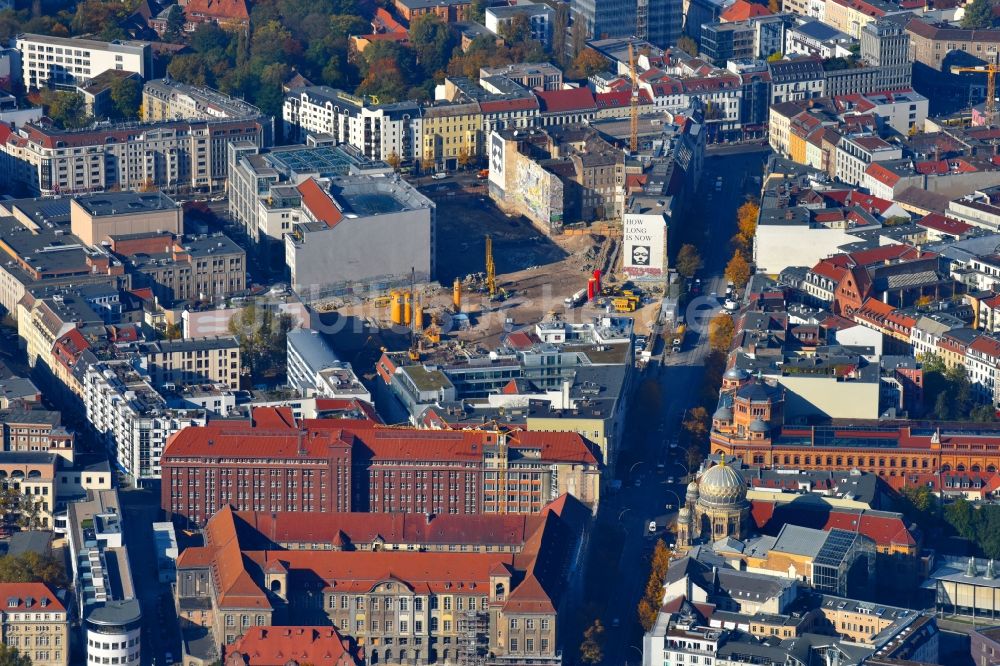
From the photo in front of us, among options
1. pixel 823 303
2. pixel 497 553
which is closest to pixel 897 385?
pixel 823 303

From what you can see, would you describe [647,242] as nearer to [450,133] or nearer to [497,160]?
[497,160]

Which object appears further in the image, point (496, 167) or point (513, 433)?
point (496, 167)

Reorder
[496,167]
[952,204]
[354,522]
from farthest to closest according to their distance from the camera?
1. [496,167]
2. [952,204]
3. [354,522]

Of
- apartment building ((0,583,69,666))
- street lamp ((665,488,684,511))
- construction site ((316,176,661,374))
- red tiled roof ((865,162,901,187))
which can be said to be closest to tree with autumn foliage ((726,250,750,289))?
construction site ((316,176,661,374))

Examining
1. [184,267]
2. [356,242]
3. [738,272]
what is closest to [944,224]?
[738,272]

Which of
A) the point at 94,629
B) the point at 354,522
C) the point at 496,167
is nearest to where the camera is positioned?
the point at 94,629

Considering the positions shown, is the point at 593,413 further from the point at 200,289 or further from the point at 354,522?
the point at 200,289

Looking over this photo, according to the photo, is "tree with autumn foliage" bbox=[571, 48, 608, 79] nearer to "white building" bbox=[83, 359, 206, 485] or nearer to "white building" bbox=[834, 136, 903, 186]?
"white building" bbox=[834, 136, 903, 186]

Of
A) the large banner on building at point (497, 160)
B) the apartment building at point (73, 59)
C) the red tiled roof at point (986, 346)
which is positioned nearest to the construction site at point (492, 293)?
the large banner on building at point (497, 160)
